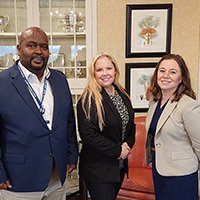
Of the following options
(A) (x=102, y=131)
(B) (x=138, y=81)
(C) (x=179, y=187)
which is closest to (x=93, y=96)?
(A) (x=102, y=131)

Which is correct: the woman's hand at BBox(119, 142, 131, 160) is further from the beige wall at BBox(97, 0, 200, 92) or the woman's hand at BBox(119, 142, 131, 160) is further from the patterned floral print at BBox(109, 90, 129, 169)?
the beige wall at BBox(97, 0, 200, 92)

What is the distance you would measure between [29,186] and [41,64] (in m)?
0.77

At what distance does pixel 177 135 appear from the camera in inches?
55.4

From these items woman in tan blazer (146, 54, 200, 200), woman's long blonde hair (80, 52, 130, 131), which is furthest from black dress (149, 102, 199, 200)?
woman's long blonde hair (80, 52, 130, 131)

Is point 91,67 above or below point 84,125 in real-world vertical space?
above

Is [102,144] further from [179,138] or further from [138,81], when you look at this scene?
[138,81]

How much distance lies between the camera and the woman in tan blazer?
4.53 feet

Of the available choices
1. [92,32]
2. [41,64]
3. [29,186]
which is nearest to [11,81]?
[41,64]

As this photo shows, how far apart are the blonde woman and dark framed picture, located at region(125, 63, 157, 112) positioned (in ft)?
4.08

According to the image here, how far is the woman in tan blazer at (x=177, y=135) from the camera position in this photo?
138 cm

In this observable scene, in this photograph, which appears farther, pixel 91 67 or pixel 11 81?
pixel 91 67

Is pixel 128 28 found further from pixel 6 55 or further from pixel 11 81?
pixel 11 81

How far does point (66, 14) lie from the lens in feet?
9.04

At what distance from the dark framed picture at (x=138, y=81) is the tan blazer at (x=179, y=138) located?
1404mm
